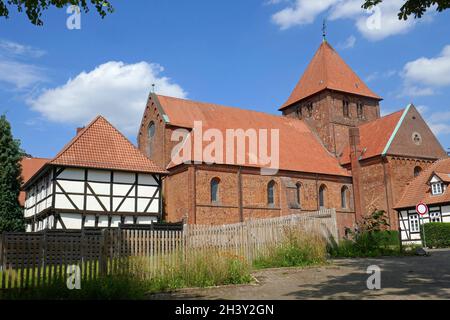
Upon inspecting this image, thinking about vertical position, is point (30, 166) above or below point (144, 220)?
above

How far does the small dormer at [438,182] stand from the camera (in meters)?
34.7

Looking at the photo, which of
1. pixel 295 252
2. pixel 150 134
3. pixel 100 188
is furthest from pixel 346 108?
pixel 295 252

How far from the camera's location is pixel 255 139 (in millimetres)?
39031

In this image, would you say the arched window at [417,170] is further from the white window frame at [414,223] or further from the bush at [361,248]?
the bush at [361,248]

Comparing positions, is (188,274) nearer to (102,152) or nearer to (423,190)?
(102,152)

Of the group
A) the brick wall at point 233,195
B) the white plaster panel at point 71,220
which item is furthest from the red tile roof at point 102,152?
the brick wall at point 233,195

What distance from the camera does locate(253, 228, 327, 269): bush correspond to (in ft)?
52.5

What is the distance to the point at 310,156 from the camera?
132 feet

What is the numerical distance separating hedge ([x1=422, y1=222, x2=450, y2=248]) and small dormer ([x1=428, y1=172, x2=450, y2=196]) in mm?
4183

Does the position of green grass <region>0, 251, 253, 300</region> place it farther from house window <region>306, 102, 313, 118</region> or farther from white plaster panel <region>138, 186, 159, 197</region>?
house window <region>306, 102, 313, 118</region>

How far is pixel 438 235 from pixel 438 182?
532 centimetres
